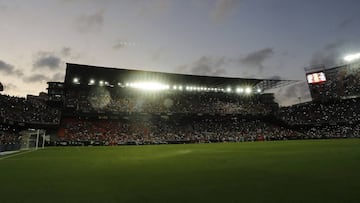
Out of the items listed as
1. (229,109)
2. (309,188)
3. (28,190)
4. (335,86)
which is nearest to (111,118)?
(229,109)

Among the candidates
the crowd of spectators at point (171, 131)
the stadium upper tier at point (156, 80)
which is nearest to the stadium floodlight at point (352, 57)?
the stadium upper tier at point (156, 80)

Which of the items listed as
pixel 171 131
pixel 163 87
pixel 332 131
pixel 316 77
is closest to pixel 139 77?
pixel 163 87

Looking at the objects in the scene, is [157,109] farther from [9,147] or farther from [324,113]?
[324,113]

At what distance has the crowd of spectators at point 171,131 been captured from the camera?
151 feet

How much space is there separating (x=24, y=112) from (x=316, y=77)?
73373mm

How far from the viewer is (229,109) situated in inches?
2473

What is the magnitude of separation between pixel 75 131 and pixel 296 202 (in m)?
49.0

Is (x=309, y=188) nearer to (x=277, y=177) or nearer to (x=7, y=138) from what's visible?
(x=277, y=177)

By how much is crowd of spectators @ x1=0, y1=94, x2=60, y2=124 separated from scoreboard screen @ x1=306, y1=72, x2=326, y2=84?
67.5 m

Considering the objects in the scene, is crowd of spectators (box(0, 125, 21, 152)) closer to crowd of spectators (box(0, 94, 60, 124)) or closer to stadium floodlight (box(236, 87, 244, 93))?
crowd of spectators (box(0, 94, 60, 124))

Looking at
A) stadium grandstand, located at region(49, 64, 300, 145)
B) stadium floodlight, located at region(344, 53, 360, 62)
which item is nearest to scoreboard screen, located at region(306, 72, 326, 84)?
stadium floodlight, located at region(344, 53, 360, 62)

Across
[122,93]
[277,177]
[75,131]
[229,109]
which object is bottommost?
[277,177]

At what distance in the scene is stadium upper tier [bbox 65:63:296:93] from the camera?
5359cm

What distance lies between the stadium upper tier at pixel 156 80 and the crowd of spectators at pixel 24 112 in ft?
31.8
